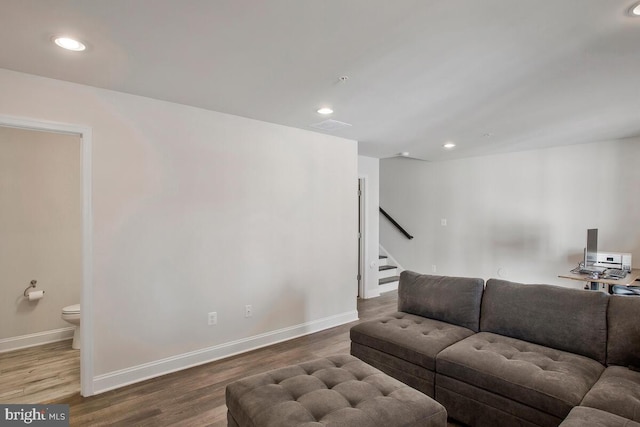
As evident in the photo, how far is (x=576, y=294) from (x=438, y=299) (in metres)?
0.95

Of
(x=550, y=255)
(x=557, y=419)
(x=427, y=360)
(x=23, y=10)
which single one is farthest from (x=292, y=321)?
(x=550, y=255)

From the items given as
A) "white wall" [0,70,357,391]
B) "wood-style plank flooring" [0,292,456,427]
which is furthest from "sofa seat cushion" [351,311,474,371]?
"white wall" [0,70,357,391]

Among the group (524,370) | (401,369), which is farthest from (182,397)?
(524,370)

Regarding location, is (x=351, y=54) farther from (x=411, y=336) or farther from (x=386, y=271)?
(x=386, y=271)

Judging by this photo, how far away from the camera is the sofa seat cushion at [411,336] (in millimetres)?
2320

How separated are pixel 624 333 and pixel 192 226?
3.25m

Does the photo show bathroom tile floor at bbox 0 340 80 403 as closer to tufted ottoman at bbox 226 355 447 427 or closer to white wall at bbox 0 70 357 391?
white wall at bbox 0 70 357 391

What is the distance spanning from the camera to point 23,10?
5.28 ft

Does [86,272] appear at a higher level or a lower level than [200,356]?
higher

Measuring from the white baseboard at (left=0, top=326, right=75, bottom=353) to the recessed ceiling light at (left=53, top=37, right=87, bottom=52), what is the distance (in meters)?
3.21

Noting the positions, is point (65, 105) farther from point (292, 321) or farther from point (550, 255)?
point (550, 255)

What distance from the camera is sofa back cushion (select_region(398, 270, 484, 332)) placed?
2.68 metres

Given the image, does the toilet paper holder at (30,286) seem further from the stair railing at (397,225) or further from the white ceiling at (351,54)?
the stair railing at (397,225)

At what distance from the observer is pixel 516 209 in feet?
17.8
